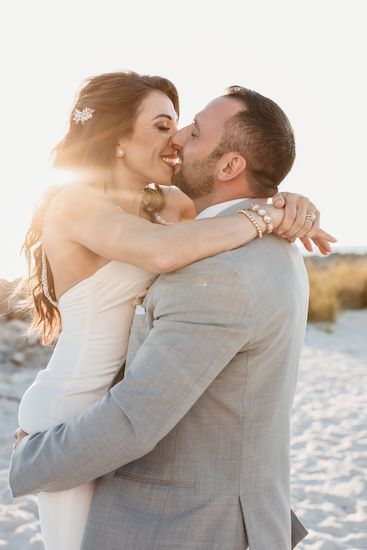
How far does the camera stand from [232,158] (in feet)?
7.55

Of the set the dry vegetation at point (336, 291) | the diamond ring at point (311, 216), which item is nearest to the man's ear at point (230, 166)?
the diamond ring at point (311, 216)

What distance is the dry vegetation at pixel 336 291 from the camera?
51.1 ft

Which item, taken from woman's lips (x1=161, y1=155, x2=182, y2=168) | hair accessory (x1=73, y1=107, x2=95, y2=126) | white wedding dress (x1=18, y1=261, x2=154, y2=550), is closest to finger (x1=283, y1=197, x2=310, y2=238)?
white wedding dress (x1=18, y1=261, x2=154, y2=550)

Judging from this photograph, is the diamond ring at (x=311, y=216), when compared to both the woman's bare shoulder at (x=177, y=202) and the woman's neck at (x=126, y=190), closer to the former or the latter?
the woman's neck at (x=126, y=190)

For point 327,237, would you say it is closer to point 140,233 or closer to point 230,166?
point 230,166

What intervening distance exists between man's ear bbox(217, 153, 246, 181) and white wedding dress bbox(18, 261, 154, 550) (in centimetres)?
48

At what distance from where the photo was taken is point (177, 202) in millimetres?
3535

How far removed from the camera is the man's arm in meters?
1.82

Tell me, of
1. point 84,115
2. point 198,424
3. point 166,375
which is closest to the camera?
point 166,375

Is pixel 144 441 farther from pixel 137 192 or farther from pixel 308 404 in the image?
pixel 308 404

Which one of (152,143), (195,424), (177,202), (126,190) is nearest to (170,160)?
(152,143)

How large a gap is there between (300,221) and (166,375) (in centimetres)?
74

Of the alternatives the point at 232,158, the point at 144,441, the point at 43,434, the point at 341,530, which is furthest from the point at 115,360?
the point at 341,530

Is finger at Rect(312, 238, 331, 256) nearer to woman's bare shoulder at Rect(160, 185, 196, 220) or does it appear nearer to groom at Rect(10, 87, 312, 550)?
groom at Rect(10, 87, 312, 550)
